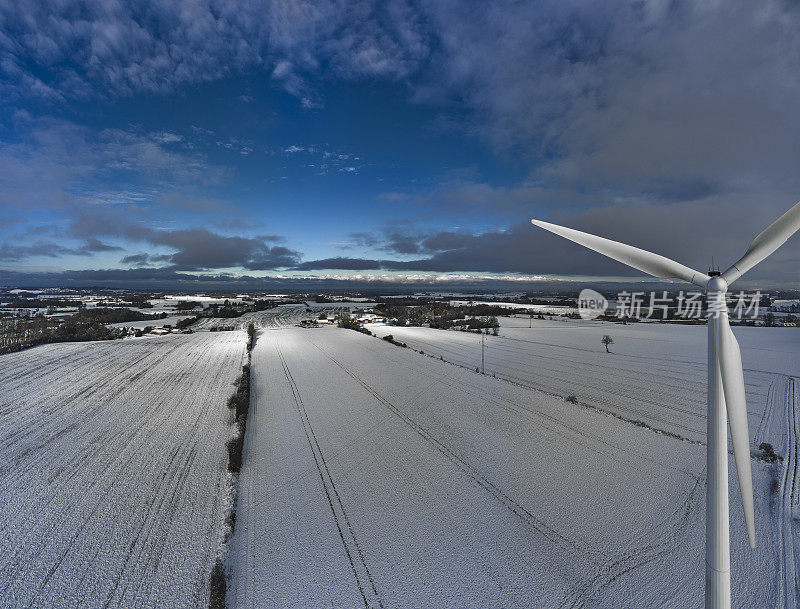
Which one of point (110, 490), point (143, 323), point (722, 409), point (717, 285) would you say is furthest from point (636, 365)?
point (143, 323)

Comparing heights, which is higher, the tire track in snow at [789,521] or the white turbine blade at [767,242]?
the white turbine blade at [767,242]

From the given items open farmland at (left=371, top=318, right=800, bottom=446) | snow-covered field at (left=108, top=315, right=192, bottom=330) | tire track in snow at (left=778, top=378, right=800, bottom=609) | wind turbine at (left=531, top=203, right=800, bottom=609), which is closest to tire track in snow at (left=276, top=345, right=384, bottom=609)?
wind turbine at (left=531, top=203, right=800, bottom=609)

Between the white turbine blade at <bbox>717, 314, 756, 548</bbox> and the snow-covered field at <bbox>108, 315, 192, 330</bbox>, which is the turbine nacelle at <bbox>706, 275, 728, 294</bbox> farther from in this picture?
the snow-covered field at <bbox>108, 315, 192, 330</bbox>

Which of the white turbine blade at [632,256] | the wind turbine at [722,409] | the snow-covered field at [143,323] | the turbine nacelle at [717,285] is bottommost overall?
the snow-covered field at [143,323]

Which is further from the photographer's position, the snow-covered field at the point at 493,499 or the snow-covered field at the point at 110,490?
the snow-covered field at the point at 110,490

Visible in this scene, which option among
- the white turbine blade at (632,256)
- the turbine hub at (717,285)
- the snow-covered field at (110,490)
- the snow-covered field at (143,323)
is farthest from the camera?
the snow-covered field at (143,323)

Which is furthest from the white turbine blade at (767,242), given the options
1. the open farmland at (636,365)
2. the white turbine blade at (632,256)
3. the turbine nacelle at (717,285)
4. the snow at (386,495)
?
the open farmland at (636,365)

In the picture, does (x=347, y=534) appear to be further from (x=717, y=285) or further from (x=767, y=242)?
(x=767, y=242)

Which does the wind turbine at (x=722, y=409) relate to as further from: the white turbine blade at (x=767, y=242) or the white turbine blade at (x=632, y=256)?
the white turbine blade at (x=632, y=256)
